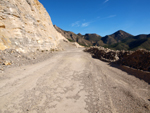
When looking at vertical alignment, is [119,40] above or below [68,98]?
above

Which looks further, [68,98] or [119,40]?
[119,40]

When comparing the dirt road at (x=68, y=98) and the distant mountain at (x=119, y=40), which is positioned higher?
the distant mountain at (x=119, y=40)

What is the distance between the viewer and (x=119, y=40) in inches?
4909

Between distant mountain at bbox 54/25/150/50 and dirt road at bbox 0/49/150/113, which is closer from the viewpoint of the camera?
dirt road at bbox 0/49/150/113

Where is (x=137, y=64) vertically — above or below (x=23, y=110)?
above

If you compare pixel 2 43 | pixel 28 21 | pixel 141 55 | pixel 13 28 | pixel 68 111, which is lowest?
pixel 68 111

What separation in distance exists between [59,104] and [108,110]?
5.41ft

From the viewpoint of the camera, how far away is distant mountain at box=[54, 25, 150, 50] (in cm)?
5929

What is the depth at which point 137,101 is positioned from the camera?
3.27 m

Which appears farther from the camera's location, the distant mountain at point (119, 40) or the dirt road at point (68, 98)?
the distant mountain at point (119, 40)

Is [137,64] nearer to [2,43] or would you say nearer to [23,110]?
[23,110]

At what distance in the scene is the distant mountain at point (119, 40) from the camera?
5929cm

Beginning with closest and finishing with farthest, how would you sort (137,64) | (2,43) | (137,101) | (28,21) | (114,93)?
(137,101) < (114,93) < (137,64) < (2,43) < (28,21)

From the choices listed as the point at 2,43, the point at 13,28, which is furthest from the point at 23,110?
the point at 13,28
